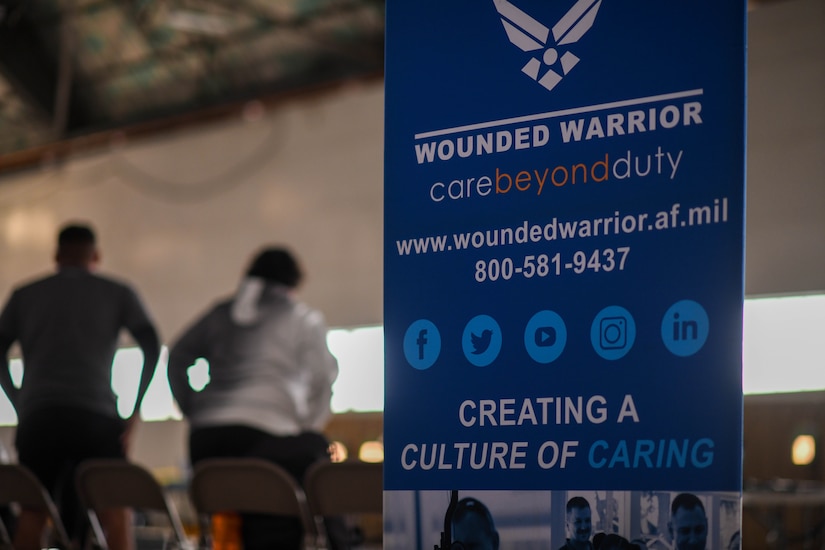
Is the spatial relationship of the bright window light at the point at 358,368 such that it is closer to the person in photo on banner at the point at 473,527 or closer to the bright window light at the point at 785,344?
the bright window light at the point at 785,344

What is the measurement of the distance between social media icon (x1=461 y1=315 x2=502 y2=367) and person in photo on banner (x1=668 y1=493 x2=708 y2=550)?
36 centimetres

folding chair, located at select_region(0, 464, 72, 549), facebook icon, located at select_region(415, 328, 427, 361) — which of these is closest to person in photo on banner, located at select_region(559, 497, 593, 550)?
facebook icon, located at select_region(415, 328, 427, 361)

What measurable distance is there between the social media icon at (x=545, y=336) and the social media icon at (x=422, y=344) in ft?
0.52

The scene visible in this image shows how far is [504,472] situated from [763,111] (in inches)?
254

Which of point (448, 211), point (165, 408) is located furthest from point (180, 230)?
point (448, 211)

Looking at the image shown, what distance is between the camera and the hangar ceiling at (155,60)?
9633 millimetres

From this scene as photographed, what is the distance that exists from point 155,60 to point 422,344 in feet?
31.8

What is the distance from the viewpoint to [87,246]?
413cm

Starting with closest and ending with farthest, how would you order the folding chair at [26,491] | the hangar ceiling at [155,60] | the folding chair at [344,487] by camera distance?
the folding chair at [344,487] → the folding chair at [26,491] → the hangar ceiling at [155,60]

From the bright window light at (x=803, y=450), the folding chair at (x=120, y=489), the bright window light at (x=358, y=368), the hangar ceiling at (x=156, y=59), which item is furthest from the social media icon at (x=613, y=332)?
the hangar ceiling at (x=156, y=59)

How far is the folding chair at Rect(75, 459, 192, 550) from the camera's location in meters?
3.49

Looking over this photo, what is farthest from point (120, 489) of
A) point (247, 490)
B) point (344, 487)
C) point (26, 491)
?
point (344, 487)

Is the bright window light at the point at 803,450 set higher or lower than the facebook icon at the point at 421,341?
lower

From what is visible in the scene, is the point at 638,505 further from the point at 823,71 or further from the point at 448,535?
the point at 823,71
